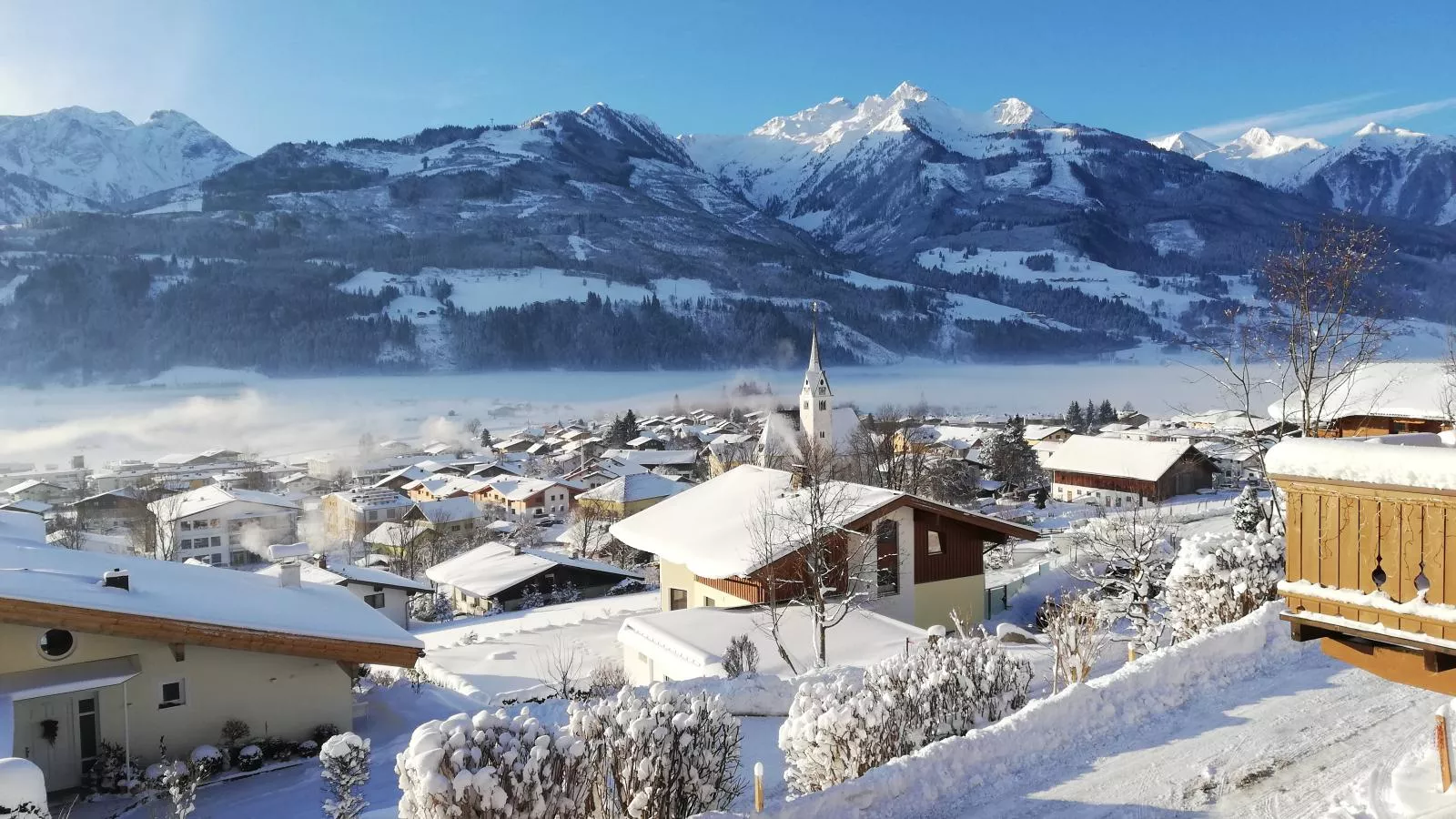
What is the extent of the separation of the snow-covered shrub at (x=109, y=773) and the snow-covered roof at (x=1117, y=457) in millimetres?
60342

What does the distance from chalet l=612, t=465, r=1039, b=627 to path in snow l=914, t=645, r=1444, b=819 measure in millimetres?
8361

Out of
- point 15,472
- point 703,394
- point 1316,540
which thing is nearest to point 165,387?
point 15,472

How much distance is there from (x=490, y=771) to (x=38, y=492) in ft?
299

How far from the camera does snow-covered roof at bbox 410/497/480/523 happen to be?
59.4 meters

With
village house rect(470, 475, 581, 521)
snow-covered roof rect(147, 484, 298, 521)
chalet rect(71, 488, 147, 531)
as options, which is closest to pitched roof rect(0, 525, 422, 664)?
snow-covered roof rect(147, 484, 298, 521)

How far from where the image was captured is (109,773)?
8.86 m

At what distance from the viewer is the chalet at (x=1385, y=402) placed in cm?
1516

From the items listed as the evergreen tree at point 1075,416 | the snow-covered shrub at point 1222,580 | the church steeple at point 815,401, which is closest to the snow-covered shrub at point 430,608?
the snow-covered shrub at point 1222,580

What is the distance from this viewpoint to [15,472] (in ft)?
287

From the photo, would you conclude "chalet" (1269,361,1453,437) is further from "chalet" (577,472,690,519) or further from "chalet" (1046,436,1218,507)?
"chalet" (577,472,690,519)

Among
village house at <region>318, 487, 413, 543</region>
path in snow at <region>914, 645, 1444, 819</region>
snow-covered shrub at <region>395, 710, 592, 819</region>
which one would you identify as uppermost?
snow-covered shrub at <region>395, 710, 592, 819</region>

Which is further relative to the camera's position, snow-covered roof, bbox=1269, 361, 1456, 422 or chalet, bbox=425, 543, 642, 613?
chalet, bbox=425, 543, 642, 613

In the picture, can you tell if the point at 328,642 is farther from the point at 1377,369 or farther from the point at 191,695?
the point at 1377,369

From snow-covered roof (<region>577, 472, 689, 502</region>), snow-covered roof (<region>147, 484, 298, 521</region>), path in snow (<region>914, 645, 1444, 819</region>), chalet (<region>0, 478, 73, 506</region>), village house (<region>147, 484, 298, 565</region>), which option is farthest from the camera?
chalet (<region>0, 478, 73, 506</region>)
